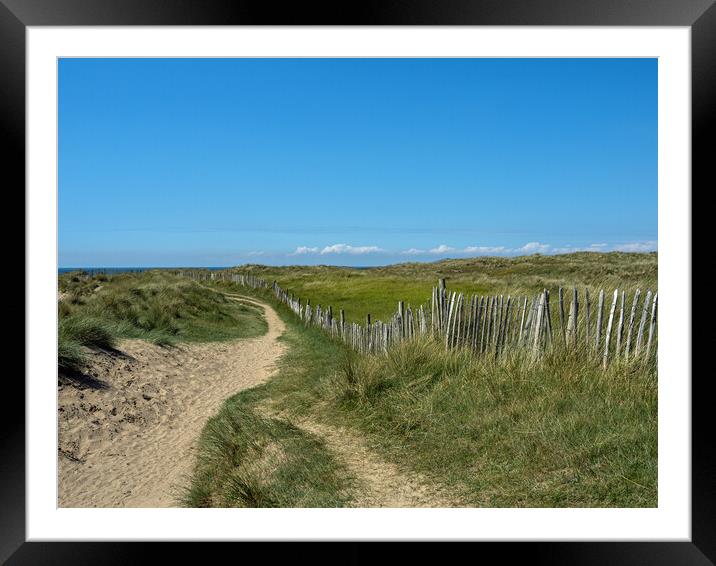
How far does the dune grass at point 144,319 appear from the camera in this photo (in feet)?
25.6

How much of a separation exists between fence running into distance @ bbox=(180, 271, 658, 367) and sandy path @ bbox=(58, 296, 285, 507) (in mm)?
3118

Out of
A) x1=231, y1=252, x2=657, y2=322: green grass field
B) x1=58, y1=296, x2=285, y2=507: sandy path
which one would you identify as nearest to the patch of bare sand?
x1=58, y1=296, x2=285, y2=507: sandy path

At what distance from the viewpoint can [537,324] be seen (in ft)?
17.6

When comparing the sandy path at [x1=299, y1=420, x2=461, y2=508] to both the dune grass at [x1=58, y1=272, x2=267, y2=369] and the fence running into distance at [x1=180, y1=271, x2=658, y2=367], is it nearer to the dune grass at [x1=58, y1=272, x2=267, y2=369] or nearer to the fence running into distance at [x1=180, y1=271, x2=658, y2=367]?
the fence running into distance at [x1=180, y1=271, x2=658, y2=367]

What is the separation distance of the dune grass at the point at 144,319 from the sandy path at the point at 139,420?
43 cm

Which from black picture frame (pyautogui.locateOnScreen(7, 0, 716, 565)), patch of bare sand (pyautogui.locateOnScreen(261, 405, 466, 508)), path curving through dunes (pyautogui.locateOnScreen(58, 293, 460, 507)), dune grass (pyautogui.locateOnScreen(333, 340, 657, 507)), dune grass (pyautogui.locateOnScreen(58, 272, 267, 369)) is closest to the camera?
black picture frame (pyautogui.locateOnScreen(7, 0, 716, 565))

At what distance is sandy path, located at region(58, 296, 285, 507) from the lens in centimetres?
480

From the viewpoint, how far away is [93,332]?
8078 millimetres
